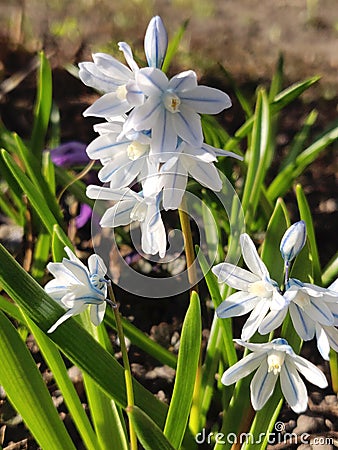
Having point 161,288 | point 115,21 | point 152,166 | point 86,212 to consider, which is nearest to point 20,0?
point 115,21

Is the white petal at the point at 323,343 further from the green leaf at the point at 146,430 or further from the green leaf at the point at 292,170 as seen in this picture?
the green leaf at the point at 292,170

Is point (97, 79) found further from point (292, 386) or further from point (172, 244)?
point (172, 244)

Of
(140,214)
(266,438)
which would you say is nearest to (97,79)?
(140,214)

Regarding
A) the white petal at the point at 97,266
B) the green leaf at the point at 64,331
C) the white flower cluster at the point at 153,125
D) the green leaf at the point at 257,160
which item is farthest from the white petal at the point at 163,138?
the green leaf at the point at 257,160

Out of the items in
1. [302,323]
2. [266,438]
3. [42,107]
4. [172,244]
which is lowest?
[266,438]

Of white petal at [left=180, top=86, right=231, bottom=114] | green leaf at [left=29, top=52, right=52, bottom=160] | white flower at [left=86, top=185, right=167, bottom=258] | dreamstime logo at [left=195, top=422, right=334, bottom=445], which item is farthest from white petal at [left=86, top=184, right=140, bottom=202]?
green leaf at [left=29, top=52, right=52, bottom=160]

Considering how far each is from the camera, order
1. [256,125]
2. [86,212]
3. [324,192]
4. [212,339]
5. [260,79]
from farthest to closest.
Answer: [260,79]
[324,192]
[86,212]
[256,125]
[212,339]

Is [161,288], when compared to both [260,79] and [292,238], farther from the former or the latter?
[260,79]
